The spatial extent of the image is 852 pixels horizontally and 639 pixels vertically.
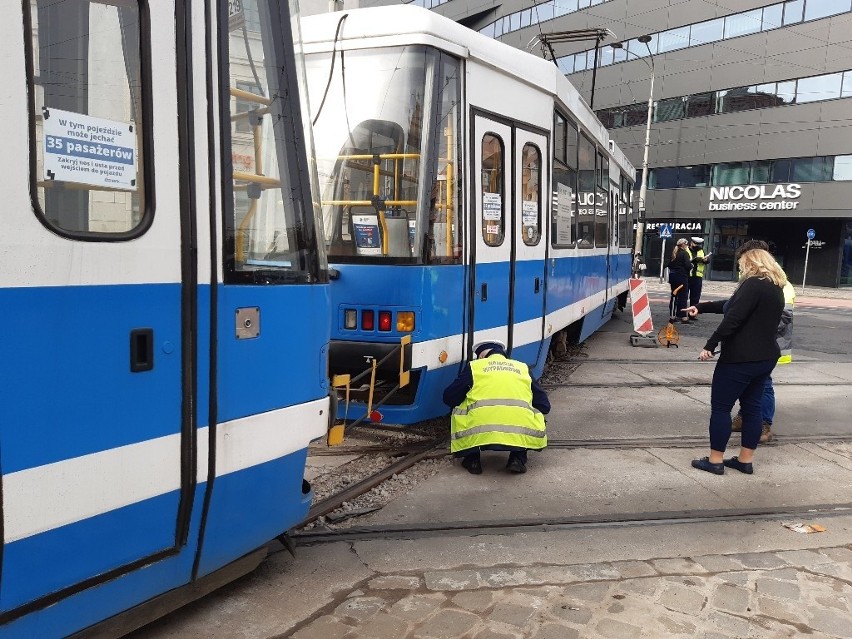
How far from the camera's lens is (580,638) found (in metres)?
3.08

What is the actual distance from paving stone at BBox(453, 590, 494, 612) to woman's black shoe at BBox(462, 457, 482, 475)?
1742mm

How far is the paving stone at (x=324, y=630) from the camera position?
3023mm

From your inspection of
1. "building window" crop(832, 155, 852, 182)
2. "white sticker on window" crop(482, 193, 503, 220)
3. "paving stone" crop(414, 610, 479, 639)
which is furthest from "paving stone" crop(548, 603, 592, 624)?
"building window" crop(832, 155, 852, 182)

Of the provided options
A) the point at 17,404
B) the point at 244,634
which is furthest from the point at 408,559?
the point at 17,404

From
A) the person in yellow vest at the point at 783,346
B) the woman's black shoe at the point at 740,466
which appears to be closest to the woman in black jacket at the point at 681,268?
the person in yellow vest at the point at 783,346

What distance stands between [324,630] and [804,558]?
2710mm

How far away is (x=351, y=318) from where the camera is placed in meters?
5.07

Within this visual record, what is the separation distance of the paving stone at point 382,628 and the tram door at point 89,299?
99 centimetres

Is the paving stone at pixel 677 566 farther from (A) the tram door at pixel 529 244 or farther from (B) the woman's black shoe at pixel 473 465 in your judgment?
(A) the tram door at pixel 529 244

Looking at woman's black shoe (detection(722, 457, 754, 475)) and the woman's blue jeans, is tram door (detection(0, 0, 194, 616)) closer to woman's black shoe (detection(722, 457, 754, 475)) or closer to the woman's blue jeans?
the woman's blue jeans

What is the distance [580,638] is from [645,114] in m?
35.9

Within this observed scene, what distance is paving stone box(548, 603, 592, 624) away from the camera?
324 centimetres

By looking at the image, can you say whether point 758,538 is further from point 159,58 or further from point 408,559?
point 159,58

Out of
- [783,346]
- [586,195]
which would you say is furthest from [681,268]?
[783,346]
